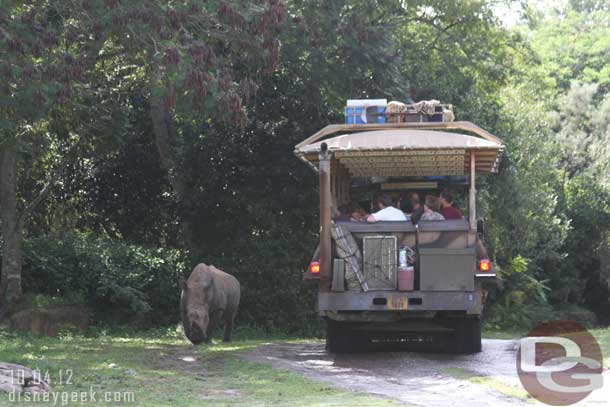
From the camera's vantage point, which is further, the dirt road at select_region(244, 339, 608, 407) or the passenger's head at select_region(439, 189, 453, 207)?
the passenger's head at select_region(439, 189, 453, 207)

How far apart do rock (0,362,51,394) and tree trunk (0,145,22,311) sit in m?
9.58

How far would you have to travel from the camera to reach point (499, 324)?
27.2m

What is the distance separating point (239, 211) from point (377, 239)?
379 inches

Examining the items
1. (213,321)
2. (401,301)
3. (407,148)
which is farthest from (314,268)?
(213,321)

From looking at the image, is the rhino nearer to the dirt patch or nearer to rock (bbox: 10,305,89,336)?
the dirt patch

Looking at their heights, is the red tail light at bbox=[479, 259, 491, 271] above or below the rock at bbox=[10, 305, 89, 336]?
above

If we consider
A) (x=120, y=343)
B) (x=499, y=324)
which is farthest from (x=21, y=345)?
(x=499, y=324)

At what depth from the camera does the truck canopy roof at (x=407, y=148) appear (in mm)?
14680

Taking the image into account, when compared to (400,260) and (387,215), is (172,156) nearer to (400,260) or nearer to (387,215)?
(387,215)

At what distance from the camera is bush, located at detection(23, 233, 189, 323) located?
2212 centimetres

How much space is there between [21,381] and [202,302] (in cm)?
658

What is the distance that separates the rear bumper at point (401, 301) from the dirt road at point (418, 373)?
689mm

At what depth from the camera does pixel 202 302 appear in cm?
1698

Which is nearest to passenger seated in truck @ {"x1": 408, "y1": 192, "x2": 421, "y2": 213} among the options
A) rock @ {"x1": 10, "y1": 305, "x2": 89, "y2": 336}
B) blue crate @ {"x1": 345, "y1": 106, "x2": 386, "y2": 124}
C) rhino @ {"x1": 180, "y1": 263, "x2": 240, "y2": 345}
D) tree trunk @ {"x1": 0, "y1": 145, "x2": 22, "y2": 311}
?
blue crate @ {"x1": 345, "y1": 106, "x2": 386, "y2": 124}
